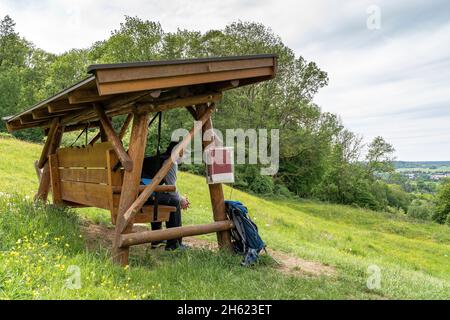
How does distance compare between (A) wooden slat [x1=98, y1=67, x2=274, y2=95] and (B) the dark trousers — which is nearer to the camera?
(A) wooden slat [x1=98, y1=67, x2=274, y2=95]

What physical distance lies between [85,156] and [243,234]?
2.88 m

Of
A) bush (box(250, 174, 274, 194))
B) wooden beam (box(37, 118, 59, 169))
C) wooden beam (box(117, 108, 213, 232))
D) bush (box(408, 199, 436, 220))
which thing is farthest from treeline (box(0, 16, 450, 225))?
wooden beam (box(117, 108, 213, 232))

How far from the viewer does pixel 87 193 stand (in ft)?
20.8

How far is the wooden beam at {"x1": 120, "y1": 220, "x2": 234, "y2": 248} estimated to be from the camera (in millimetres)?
5049

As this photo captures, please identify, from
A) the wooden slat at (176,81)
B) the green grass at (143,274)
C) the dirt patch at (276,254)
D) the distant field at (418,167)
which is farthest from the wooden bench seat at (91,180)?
the distant field at (418,167)

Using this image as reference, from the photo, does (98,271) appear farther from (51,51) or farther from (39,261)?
(51,51)

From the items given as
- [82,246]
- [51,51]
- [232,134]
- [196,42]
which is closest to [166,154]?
[82,246]

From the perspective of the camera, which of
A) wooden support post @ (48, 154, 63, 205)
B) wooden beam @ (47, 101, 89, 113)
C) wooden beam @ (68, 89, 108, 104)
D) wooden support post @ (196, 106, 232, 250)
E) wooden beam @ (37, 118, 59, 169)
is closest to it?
wooden beam @ (68, 89, 108, 104)

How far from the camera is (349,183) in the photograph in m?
39.6

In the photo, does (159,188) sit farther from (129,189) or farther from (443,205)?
(443,205)

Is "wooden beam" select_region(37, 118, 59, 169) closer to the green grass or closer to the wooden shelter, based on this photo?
the wooden shelter

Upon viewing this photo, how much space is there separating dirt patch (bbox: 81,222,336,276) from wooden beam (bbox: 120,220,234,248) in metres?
0.74

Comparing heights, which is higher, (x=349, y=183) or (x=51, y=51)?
(x=51, y=51)
